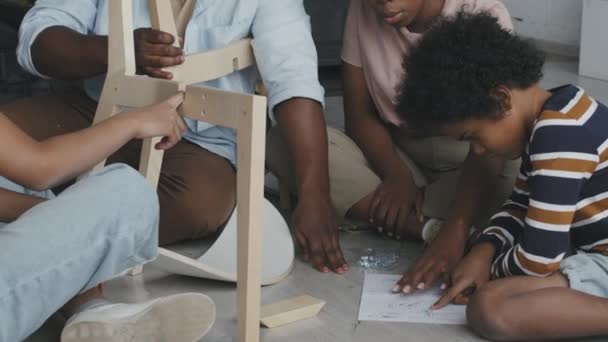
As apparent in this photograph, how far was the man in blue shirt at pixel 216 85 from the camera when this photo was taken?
1751mm

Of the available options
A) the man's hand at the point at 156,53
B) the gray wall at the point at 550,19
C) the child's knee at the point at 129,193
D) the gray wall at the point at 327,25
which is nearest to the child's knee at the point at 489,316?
the child's knee at the point at 129,193

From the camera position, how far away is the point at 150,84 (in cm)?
146

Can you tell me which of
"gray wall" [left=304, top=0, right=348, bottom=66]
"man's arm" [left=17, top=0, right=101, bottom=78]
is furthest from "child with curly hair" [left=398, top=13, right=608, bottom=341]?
"gray wall" [left=304, top=0, right=348, bottom=66]

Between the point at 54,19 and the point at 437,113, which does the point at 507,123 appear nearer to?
the point at 437,113

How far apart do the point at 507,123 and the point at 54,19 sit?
91 cm

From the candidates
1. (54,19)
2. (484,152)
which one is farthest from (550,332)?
(54,19)

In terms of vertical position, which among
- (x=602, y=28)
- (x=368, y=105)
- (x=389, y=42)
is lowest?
(x=602, y=28)

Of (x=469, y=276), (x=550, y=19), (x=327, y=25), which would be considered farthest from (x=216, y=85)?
(x=550, y=19)

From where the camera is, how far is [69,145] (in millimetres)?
1299

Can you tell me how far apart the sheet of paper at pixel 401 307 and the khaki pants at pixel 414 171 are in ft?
0.87

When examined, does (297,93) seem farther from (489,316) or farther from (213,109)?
(489,316)

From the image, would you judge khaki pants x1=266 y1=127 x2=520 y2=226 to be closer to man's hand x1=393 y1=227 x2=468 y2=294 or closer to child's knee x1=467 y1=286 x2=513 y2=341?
man's hand x1=393 y1=227 x2=468 y2=294

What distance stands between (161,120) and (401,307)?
1.67ft

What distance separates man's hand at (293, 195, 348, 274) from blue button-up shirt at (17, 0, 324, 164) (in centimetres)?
21
